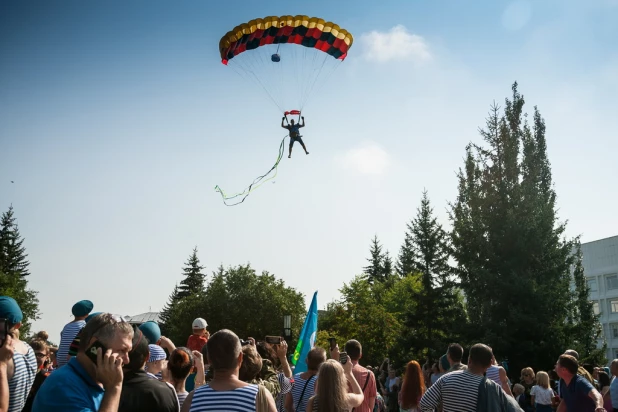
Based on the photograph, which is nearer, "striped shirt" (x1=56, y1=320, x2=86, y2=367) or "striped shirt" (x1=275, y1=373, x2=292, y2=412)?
"striped shirt" (x1=275, y1=373, x2=292, y2=412)

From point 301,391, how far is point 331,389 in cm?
153

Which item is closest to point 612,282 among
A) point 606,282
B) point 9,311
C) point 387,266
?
point 606,282

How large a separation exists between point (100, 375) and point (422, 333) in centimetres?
3780

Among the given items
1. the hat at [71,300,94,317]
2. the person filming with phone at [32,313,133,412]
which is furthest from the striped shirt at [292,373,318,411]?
the person filming with phone at [32,313,133,412]

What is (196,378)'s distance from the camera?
5750 mm

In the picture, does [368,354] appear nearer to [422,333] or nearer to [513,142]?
[422,333]

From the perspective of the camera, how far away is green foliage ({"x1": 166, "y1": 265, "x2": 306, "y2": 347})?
56.8 meters

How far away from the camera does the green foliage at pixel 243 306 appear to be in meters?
56.8

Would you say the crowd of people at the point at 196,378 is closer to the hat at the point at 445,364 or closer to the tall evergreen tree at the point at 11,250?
the hat at the point at 445,364

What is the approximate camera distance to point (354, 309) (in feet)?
156

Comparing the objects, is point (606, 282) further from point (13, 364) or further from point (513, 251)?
point (13, 364)

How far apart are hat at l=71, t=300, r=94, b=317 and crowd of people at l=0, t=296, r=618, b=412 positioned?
0.01 meters

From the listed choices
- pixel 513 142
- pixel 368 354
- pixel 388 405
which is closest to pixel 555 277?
pixel 513 142

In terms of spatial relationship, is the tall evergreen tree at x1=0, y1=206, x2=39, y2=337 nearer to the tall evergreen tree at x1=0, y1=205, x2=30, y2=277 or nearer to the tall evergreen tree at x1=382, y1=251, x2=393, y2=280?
the tall evergreen tree at x1=0, y1=205, x2=30, y2=277
